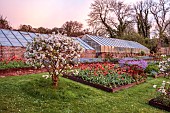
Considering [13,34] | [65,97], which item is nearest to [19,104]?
[65,97]

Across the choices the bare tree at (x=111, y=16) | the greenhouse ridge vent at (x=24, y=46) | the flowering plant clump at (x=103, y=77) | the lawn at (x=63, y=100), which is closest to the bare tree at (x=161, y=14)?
the bare tree at (x=111, y=16)

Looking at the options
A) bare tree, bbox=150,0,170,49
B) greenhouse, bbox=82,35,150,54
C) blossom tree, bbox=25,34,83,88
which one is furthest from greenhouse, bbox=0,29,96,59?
bare tree, bbox=150,0,170,49

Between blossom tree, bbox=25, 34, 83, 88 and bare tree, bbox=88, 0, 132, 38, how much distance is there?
3053 cm

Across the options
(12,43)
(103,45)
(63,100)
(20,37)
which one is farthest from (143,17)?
(63,100)

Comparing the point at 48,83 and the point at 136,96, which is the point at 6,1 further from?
the point at 136,96

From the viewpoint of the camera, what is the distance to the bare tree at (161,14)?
133 ft

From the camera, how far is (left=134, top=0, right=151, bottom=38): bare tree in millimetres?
43469

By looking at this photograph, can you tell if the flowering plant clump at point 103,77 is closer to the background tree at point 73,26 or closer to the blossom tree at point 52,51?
the blossom tree at point 52,51

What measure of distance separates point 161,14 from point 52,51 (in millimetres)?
40396

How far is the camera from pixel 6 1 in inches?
559

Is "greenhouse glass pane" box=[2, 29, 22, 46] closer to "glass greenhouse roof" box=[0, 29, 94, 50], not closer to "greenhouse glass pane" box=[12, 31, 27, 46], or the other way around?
"glass greenhouse roof" box=[0, 29, 94, 50]

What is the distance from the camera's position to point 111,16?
128 feet

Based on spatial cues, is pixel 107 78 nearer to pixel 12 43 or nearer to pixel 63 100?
pixel 63 100

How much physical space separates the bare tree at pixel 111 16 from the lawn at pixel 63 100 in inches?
1199
